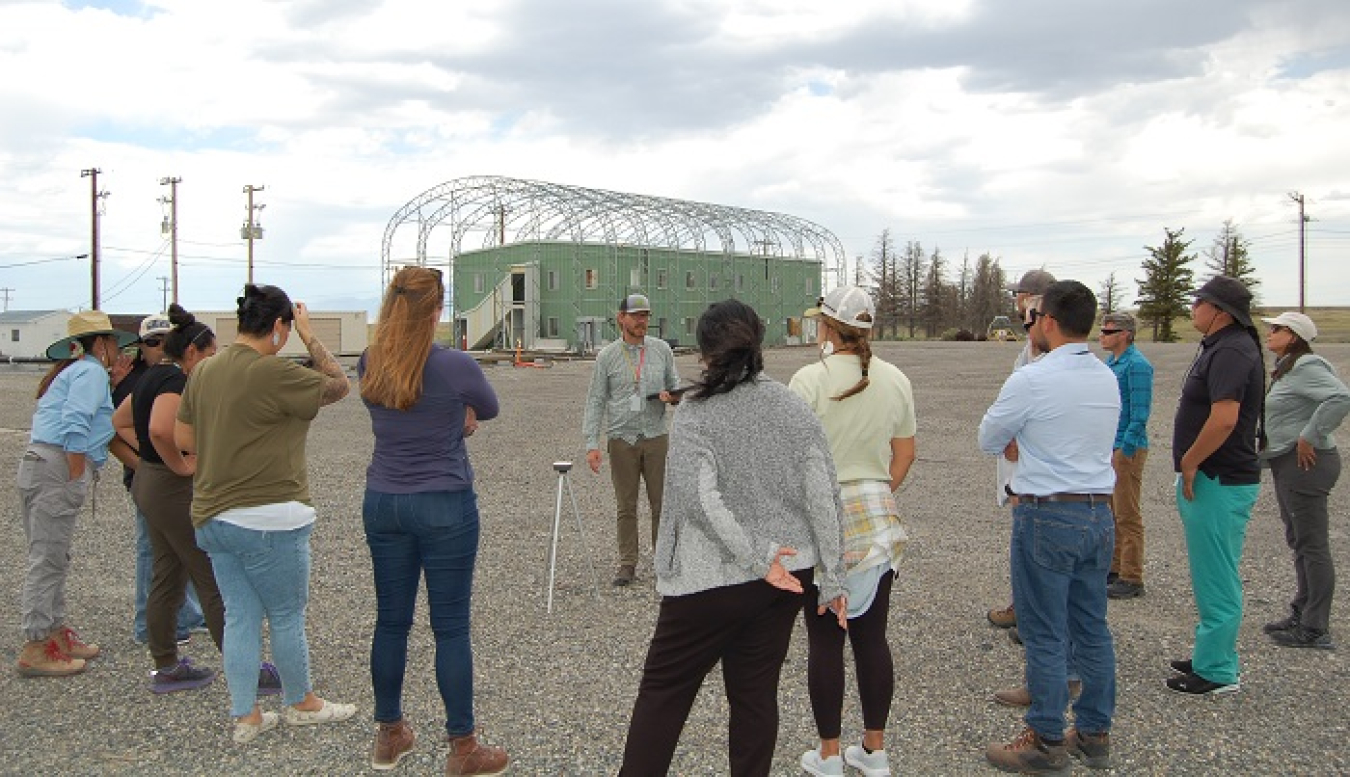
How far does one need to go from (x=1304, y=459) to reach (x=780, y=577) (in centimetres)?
390

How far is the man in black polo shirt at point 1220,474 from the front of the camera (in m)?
4.52

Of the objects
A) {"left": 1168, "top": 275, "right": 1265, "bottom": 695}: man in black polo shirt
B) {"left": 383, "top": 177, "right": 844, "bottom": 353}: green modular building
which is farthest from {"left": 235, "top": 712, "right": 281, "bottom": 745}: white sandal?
{"left": 383, "top": 177, "right": 844, "bottom": 353}: green modular building

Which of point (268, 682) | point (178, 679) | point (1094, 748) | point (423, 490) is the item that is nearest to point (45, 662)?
point (178, 679)

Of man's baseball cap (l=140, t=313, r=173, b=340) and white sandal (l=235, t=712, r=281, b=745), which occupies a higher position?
man's baseball cap (l=140, t=313, r=173, b=340)

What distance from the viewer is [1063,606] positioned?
3873mm

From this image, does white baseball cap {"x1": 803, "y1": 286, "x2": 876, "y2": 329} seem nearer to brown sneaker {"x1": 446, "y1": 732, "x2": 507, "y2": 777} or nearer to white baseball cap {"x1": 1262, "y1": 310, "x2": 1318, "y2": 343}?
brown sneaker {"x1": 446, "y1": 732, "x2": 507, "y2": 777}

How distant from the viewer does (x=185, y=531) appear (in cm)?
466

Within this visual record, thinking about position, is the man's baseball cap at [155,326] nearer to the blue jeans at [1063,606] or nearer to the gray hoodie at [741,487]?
the gray hoodie at [741,487]

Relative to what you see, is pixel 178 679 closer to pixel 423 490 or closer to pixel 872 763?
pixel 423 490

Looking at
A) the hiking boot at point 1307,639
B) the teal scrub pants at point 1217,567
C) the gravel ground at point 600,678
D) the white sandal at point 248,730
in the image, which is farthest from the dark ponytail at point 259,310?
the hiking boot at point 1307,639

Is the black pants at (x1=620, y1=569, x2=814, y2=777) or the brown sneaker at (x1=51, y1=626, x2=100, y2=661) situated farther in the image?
the brown sneaker at (x1=51, y1=626, x2=100, y2=661)

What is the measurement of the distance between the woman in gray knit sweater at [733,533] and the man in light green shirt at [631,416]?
11.6ft

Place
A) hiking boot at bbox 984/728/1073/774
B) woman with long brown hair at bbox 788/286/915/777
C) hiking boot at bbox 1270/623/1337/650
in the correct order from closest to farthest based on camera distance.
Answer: woman with long brown hair at bbox 788/286/915/777, hiking boot at bbox 984/728/1073/774, hiking boot at bbox 1270/623/1337/650

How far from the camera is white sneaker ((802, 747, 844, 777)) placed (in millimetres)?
3752
